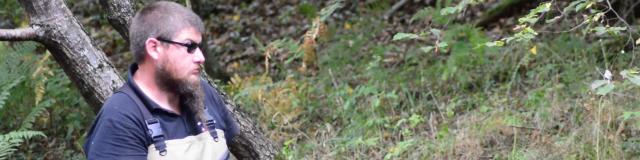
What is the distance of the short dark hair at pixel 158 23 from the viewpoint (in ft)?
9.30

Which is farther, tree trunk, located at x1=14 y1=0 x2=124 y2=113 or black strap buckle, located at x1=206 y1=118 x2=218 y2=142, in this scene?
tree trunk, located at x1=14 y1=0 x2=124 y2=113

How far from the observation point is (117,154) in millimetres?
2699

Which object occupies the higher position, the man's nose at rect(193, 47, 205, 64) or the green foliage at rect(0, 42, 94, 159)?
the man's nose at rect(193, 47, 205, 64)

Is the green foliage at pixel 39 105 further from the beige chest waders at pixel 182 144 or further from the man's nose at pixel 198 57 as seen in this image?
the man's nose at pixel 198 57

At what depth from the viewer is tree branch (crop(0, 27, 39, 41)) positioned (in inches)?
162

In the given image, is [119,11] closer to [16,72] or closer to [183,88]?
[183,88]

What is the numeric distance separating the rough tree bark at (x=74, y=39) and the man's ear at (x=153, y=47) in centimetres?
147

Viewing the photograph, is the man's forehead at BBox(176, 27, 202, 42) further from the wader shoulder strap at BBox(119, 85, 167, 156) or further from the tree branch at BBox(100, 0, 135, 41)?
the tree branch at BBox(100, 0, 135, 41)

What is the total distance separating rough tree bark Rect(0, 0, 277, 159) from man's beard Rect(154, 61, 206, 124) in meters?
1.43

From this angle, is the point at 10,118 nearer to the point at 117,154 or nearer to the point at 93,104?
the point at 93,104

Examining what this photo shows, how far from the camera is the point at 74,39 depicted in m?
4.18

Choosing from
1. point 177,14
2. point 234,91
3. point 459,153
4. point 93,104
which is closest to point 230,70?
point 234,91

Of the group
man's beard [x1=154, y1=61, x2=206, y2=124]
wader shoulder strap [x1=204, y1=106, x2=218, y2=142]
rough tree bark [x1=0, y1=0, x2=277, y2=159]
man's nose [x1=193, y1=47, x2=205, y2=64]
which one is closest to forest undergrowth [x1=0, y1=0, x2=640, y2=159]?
rough tree bark [x1=0, y1=0, x2=277, y2=159]

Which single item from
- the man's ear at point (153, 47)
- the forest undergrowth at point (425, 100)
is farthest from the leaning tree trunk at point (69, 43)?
the man's ear at point (153, 47)
